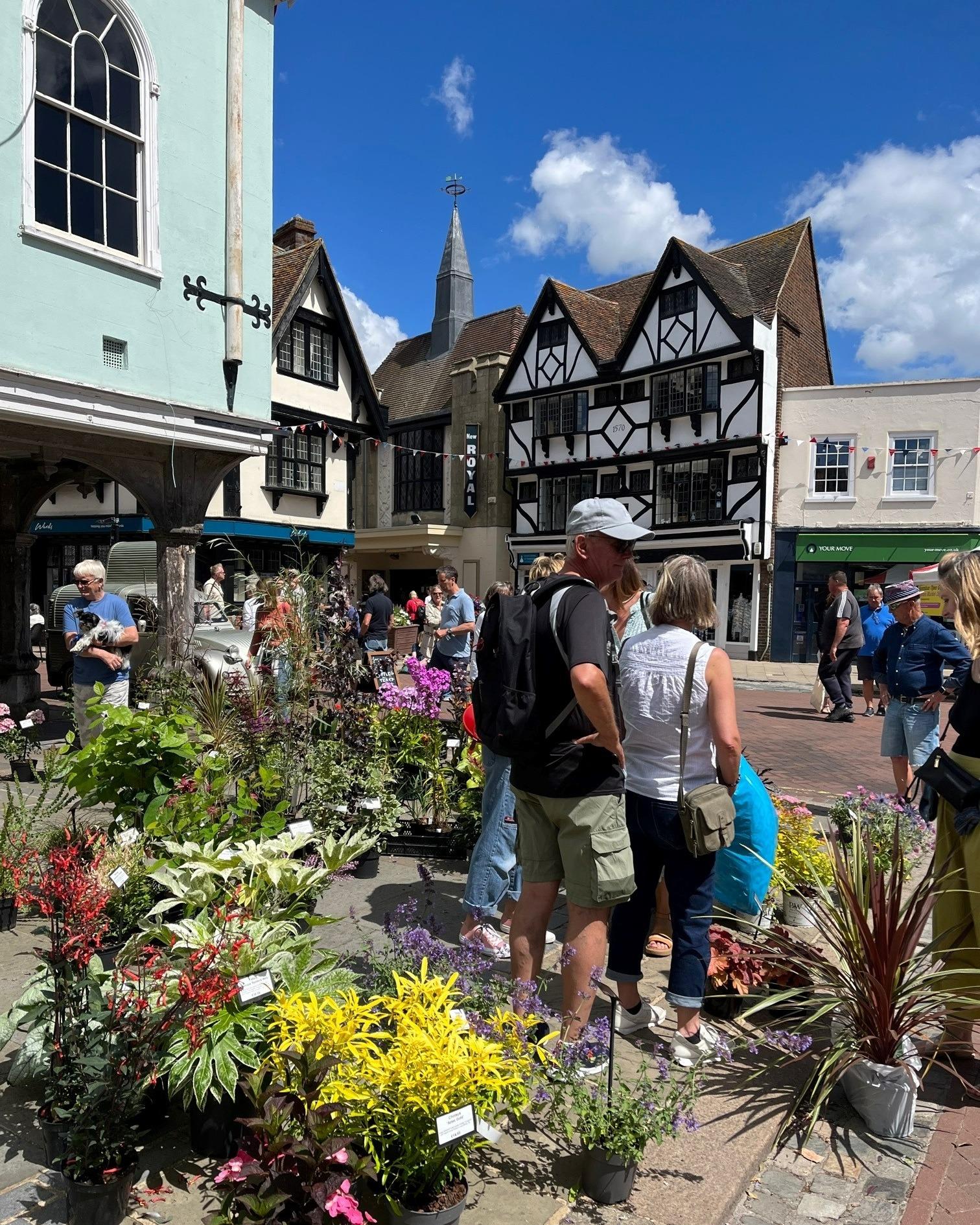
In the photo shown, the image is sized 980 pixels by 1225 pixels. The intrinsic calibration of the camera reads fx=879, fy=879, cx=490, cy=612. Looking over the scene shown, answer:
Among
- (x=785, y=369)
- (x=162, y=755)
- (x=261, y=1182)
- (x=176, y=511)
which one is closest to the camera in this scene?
(x=261, y=1182)

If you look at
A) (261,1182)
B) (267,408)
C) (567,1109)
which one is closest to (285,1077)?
(261,1182)

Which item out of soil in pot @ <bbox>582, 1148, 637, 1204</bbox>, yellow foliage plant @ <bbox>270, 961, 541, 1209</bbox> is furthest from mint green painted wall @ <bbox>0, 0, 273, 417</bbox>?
soil in pot @ <bbox>582, 1148, 637, 1204</bbox>

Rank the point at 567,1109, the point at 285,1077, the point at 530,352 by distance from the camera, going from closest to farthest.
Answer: the point at 285,1077 → the point at 567,1109 → the point at 530,352

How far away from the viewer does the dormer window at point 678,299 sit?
80.8 feet

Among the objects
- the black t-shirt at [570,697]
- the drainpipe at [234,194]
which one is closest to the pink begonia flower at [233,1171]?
the black t-shirt at [570,697]

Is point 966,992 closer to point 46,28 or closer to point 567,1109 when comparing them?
point 567,1109

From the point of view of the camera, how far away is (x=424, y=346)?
36.1 meters

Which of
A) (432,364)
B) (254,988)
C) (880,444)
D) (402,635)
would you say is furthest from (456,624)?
(432,364)

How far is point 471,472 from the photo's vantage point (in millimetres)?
30641

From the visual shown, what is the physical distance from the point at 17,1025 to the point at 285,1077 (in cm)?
109

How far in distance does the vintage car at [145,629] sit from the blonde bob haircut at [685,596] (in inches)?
158

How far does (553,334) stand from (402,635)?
16.1 meters

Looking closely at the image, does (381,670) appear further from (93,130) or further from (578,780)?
(93,130)

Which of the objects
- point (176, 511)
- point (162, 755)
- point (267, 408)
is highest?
point (267, 408)
